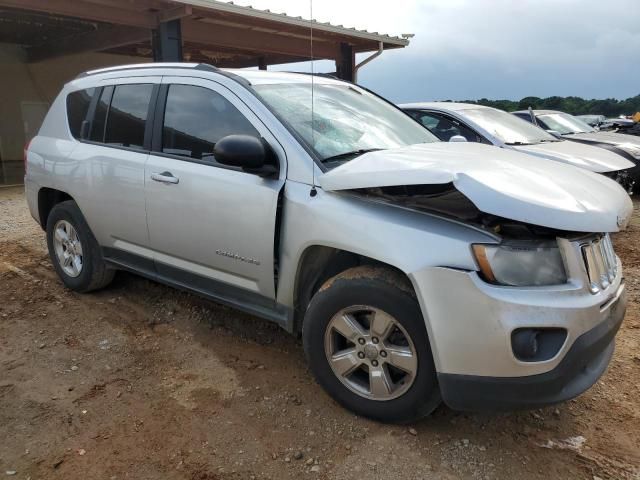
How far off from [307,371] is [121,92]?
2468mm

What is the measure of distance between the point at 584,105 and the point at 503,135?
38.9 metres

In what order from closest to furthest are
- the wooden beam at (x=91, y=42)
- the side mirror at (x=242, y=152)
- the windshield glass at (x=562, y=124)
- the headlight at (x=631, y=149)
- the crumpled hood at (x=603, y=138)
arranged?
the side mirror at (x=242, y=152)
the headlight at (x=631, y=149)
the crumpled hood at (x=603, y=138)
the windshield glass at (x=562, y=124)
the wooden beam at (x=91, y=42)

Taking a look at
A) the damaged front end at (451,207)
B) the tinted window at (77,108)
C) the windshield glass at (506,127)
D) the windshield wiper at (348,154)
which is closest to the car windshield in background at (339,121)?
the windshield wiper at (348,154)

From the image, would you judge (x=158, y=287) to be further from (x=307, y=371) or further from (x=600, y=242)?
(x=600, y=242)

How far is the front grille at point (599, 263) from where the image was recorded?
2.37 metres

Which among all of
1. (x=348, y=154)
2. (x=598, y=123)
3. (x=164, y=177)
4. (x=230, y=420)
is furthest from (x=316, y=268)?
(x=598, y=123)

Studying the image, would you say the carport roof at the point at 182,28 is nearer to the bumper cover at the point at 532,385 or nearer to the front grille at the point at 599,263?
the front grille at the point at 599,263

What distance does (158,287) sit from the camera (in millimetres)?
4656

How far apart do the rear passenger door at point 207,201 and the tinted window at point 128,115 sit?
0.20m

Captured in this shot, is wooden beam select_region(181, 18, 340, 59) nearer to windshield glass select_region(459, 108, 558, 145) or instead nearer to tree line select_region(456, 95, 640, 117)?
windshield glass select_region(459, 108, 558, 145)

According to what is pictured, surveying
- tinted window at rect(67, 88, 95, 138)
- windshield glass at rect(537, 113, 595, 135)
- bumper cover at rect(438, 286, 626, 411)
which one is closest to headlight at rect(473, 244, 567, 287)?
bumper cover at rect(438, 286, 626, 411)

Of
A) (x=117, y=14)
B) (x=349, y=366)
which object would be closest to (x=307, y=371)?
(x=349, y=366)

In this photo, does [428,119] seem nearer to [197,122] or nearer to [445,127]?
[445,127]

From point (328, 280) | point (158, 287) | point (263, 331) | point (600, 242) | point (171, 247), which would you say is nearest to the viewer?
point (600, 242)
